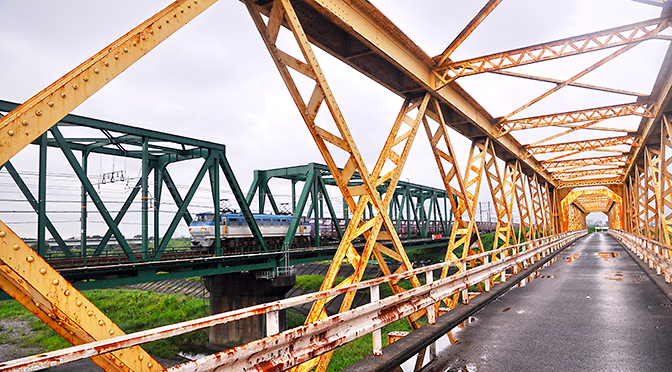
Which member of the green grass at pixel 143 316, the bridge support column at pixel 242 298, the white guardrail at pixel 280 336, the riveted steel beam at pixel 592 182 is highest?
the riveted steel beam at pixel 592 182

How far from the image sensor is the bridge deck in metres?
5.34

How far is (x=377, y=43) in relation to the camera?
808 cm

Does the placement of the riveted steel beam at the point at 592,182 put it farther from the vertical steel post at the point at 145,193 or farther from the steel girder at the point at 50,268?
the steel girder at the point at 50,268

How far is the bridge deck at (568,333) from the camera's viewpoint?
17.5ft

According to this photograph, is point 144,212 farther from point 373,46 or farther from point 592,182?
point 592,182

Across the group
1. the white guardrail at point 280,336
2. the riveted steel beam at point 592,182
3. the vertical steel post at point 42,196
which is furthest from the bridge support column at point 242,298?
the riveted steel beam at point 592,182

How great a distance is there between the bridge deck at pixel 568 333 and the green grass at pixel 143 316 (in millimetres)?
19866

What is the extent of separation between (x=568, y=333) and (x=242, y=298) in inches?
793

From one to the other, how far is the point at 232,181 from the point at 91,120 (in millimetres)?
6791

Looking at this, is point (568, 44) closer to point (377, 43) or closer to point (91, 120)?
point (377, 43)

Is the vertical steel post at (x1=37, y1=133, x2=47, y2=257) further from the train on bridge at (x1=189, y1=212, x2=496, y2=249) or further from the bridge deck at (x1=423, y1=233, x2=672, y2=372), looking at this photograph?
the bridge deck at (x1=423, y1=233, x2=672, y2=372)

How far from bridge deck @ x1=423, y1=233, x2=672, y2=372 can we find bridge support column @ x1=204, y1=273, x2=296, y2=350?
14.8 m

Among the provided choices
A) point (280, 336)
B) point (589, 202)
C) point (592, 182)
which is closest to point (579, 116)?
point (280, 336)

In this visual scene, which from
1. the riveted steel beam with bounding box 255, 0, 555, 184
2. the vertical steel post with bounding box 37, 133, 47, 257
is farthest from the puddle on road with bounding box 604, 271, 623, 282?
the vertical steel post with bounding box 37, 133, 47, 257
